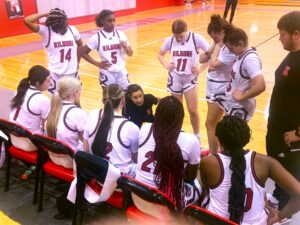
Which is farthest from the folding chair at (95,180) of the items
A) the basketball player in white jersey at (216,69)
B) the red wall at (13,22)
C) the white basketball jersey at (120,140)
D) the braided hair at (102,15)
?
the red wall at (13,22)

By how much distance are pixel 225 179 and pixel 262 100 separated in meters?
4.71

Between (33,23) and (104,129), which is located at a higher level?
(33,23)

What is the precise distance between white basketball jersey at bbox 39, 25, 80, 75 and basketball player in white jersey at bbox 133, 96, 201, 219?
2.65 meters

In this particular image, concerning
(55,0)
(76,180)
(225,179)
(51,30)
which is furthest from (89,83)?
(55,0)

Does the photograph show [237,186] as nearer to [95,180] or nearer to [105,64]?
[95,180]

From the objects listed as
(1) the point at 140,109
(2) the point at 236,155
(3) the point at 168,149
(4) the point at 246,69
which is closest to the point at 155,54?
(1) the point at 140,109

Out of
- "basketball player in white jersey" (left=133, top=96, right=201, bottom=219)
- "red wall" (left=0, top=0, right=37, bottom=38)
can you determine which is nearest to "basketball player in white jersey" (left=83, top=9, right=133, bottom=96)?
"basketball player in white jersey" (left=133, top=96, right=201, bottom=219)

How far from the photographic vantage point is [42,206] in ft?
12.2

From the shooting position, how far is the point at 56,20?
491 centimetres

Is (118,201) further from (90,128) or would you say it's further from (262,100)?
(262,100)

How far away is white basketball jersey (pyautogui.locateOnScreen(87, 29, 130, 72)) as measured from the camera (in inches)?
201

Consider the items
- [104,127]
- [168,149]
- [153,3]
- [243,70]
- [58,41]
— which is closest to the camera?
[168,149]

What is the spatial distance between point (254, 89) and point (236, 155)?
4.16 ft

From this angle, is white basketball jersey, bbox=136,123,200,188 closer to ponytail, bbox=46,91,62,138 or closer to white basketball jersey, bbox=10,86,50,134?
ponytail, bbox=46,91,62,138
